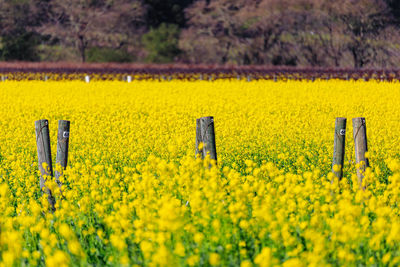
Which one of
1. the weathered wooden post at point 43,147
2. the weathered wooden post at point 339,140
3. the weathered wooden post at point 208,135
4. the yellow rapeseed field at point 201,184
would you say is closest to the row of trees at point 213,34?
the yellow rapeseed field at point 201,184

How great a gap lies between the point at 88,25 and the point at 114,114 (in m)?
40.3

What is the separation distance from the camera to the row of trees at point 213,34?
4922 centimetres

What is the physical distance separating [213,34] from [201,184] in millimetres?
50987

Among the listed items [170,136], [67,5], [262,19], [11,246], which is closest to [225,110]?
[170,136]

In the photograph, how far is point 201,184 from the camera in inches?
211

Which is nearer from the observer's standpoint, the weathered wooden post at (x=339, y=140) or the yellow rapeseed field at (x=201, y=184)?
the yellow rapeseed field at (x=201, y=184)

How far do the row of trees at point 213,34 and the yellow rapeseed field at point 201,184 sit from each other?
25032mm

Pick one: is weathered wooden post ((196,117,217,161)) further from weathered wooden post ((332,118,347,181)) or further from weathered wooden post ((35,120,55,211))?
weathered wooden post ((35,120,55,211))

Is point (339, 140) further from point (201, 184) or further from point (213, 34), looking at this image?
point (213, 34)

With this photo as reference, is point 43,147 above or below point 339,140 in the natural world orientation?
above

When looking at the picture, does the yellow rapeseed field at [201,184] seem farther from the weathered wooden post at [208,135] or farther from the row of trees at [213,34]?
the row of trees at [213,34]

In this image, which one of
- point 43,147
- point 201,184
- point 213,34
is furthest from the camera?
point 213,34

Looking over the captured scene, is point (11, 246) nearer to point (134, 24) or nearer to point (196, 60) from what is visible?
point (196, 60)

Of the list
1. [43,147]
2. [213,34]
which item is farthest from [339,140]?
[213,34]
